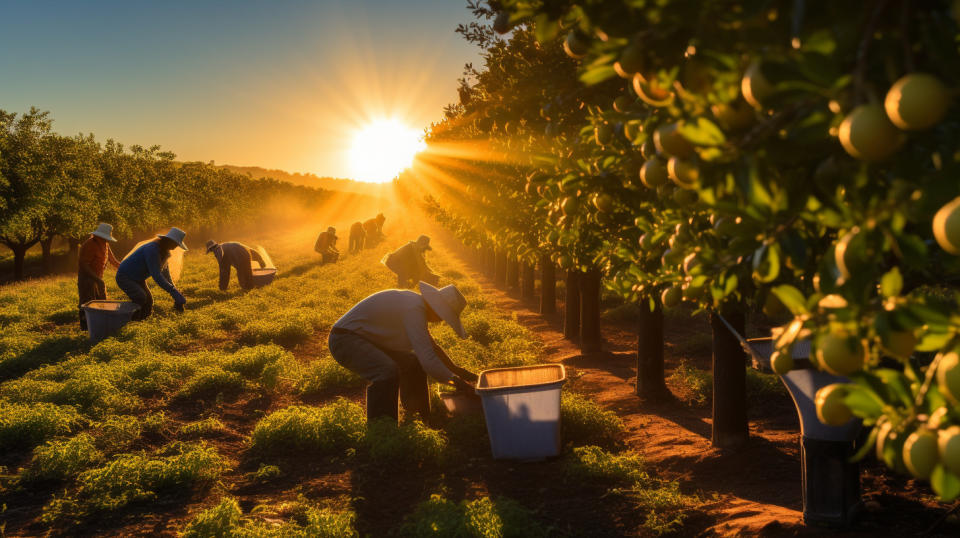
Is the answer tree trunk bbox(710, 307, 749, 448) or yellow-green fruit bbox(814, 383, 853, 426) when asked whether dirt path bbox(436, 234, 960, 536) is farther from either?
yellow-green fruit bbox(814, 383, 853, 426)

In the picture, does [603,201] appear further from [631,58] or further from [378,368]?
[378,368]

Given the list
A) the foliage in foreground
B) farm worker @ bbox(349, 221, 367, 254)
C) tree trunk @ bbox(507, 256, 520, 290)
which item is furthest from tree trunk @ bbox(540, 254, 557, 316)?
farm worker @ bbox(349, 221, 367, 254)

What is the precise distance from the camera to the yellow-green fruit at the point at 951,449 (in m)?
1.31

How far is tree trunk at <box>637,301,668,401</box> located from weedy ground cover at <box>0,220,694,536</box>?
96 cm

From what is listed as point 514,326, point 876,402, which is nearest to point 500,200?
point 514,326

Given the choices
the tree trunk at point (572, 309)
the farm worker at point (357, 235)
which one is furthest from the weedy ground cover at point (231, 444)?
the farm worker at point (357, 235)

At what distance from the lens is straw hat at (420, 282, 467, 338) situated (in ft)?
25.1

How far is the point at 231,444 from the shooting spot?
7.68m

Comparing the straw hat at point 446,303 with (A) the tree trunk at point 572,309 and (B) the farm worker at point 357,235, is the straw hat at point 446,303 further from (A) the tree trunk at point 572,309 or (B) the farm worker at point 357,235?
(B) the farm worker at point 357,235

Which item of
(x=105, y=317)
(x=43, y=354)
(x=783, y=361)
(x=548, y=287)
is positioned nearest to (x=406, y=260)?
(x=548, y=287)

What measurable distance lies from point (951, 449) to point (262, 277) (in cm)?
2315

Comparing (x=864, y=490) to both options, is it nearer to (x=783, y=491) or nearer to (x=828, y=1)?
(x=783, y=491)

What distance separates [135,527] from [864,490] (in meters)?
6.08

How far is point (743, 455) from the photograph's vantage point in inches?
266
